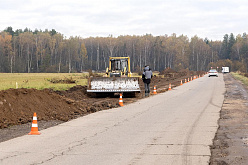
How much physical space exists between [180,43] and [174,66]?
Result: 48.6 feet

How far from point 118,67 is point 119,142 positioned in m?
19.6

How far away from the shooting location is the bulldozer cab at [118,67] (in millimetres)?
28906

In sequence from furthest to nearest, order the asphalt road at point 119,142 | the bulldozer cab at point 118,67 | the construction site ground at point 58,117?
the bulldozer cab at point 118,67 < the construction site ground at point 58,117 < the asphalt road at point 119,142

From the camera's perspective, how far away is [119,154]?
8492mm

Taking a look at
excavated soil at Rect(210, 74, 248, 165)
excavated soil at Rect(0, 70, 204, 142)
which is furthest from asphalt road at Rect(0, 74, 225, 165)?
excavated soil at Rect(0, 70, 204, 142)

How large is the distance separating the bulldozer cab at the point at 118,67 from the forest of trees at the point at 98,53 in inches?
3625

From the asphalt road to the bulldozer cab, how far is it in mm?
13476

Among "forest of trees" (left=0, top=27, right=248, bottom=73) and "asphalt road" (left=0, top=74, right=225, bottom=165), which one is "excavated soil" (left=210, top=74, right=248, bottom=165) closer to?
"asphalt road" (left=0, top=74, right=225, bottom=165)

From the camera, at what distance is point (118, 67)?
2936 centimetres

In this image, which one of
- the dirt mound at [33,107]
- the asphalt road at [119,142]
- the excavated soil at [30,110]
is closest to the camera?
the asphalt road at [119,142]

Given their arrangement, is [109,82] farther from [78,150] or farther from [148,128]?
[78,150]

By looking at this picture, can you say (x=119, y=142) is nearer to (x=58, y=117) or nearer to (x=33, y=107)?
(x=58, y=117)

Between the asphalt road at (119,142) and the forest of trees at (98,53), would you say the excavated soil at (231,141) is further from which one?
the forest of trees at (98,53)

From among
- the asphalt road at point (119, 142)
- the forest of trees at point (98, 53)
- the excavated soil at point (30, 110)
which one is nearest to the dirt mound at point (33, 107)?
the excavated soil at point (30, 110)
